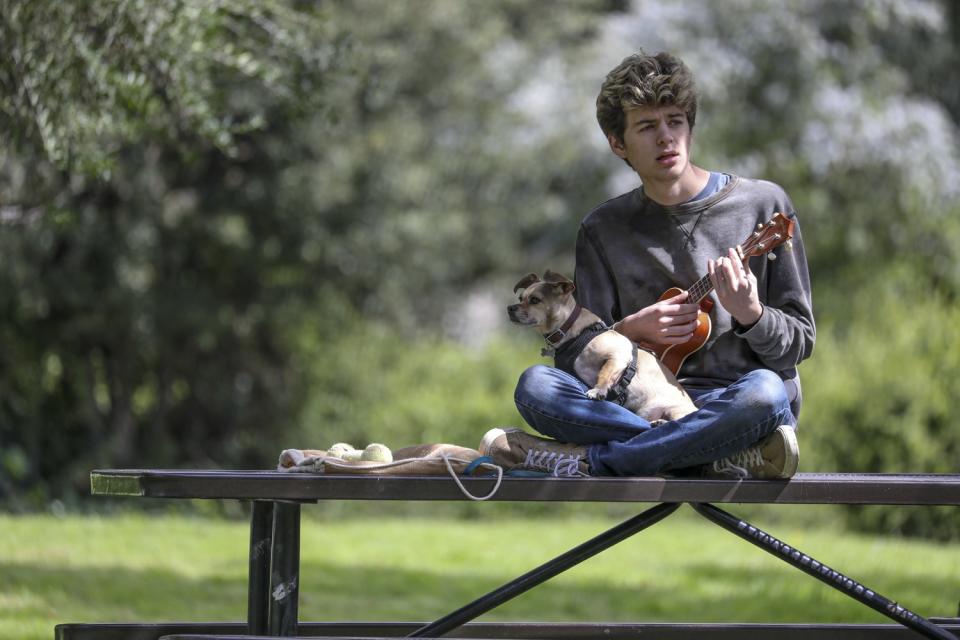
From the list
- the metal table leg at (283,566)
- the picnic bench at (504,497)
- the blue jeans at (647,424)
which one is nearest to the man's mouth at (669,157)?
the blue jeans at (647,424)

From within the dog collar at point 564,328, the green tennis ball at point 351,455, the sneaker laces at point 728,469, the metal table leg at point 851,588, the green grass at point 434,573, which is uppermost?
the dog collar at point 564,328

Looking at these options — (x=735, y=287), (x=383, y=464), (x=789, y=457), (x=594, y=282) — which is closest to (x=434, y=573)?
(x=594, y=282)

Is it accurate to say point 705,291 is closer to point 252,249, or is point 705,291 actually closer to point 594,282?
point 594,282

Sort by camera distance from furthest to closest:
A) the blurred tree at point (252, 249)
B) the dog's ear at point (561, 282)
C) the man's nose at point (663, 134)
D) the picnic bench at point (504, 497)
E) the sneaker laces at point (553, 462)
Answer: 1. the blurred tree at point (252, 249)
2. the man's nose at point (663, 134)
3. the dog's ear at point (561, 282)
4. the sneaker laces at point (553, 462)
5. the picnic bench at point (504, 497)

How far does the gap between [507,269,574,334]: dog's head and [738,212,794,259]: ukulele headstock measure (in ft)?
1.67

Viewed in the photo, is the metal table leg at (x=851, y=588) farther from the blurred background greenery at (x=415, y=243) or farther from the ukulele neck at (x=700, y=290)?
the blurred background greenery at (x=415, y=243)

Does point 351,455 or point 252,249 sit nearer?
point 351,455

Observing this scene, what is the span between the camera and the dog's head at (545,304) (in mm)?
3777

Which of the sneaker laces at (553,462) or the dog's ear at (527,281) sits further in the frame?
the dog's ear at (527,281)

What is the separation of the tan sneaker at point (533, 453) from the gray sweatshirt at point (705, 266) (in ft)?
1.90

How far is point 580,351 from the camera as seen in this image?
3768mm

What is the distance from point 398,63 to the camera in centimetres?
1311

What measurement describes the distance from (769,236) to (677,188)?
0.40 meters

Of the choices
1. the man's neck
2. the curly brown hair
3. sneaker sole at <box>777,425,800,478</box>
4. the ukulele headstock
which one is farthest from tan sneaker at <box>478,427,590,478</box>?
the curly brown hair
